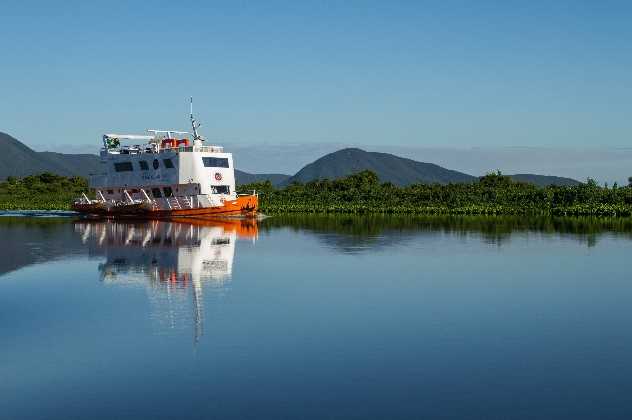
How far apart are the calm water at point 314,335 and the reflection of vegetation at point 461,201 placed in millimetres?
43612

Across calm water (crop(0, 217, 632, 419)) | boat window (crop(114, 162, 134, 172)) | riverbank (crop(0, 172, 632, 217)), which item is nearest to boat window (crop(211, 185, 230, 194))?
boat window (crop(114, 162, 134, 172))

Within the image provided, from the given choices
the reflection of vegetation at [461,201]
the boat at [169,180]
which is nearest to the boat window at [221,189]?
the boat at [169,180]

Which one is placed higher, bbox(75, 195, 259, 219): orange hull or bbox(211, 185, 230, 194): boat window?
bbox(211, 185, 230, 194): boat window

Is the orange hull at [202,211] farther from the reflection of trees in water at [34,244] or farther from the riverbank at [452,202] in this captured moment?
the riverbank at [452,202]

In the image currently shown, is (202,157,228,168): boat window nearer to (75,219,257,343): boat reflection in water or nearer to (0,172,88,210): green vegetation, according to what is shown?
(75,219,257,343): boat reflection in water

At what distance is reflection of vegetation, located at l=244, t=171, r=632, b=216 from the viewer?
75.8 meters

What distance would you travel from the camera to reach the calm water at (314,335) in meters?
11.5

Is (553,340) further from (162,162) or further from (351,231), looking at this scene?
(162,162)

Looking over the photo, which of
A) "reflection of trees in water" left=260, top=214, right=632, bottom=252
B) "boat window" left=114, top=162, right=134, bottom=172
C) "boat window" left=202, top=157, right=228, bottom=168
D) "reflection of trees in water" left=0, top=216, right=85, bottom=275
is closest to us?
"reflection of trees in water" left=0, top=216, right=85, bottom=275

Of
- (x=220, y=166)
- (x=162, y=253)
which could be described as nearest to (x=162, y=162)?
(x=220, y=166)

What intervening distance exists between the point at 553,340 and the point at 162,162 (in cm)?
4904

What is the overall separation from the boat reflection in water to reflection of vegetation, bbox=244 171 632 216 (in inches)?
1182

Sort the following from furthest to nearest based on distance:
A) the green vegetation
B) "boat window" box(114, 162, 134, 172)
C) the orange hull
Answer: the green vegetation
"boat window" box(114, 162, 134, 172)
the orange hull

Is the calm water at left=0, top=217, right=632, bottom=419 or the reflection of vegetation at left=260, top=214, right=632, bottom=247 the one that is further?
the reflection of vegetation at left=260, top=214, right=632, bottom=247
